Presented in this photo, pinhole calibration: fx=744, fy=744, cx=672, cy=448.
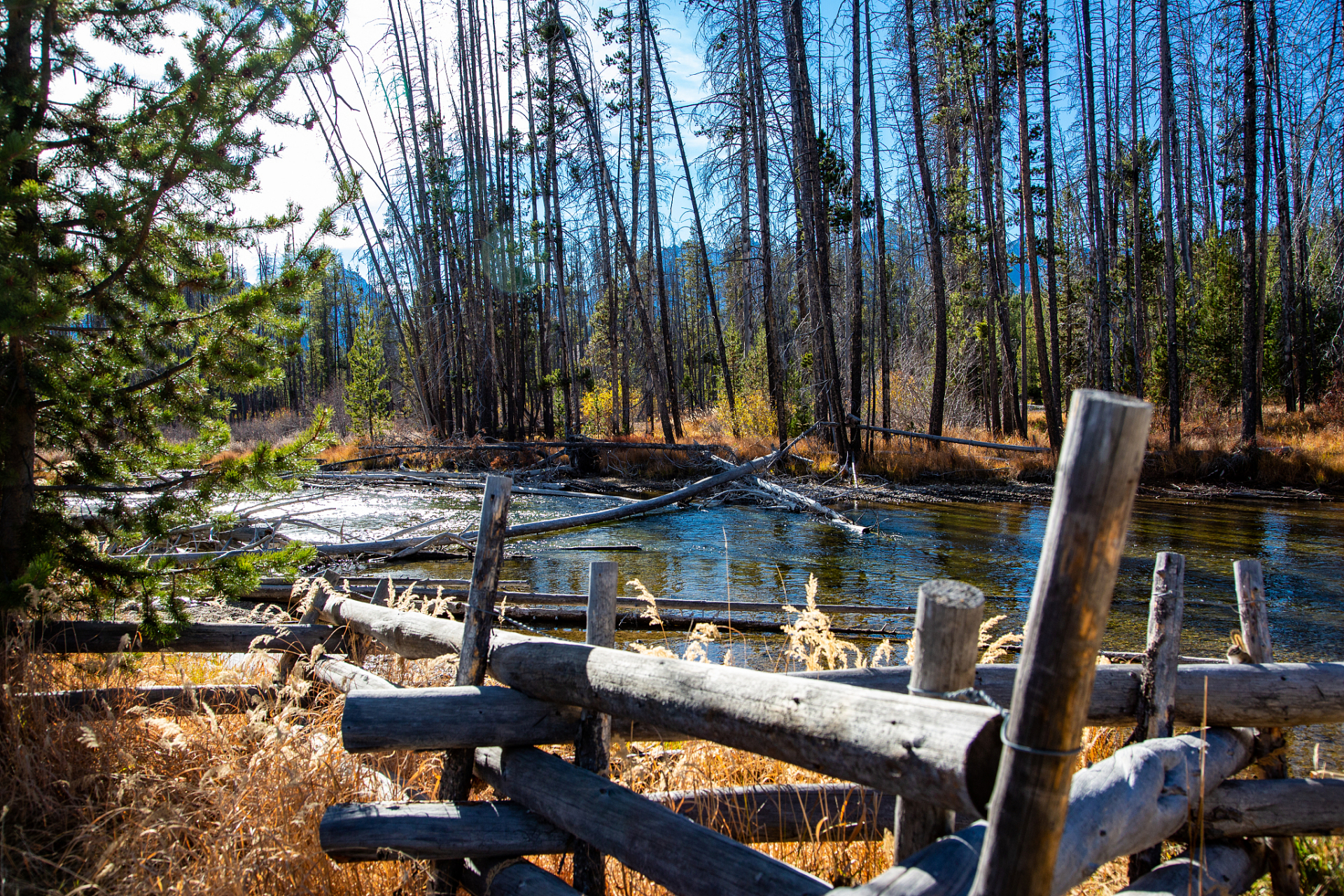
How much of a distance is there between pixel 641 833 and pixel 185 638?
313cm

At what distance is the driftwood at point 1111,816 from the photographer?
1446mm

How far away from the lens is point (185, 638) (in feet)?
13.1

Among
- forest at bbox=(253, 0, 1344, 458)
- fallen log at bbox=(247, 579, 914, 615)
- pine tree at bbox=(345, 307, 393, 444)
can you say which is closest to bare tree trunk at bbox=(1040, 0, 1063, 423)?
forest at bbox=(253, 0, 1344, 458)

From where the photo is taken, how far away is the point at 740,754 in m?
3.47

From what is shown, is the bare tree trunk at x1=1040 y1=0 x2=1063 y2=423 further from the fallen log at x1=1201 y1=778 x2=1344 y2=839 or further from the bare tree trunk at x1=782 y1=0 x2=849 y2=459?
the fallen log at x1=1201 y1=778 x2=1344 y2=839

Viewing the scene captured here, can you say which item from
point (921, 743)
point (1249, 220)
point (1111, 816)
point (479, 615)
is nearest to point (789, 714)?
point (921, 743)

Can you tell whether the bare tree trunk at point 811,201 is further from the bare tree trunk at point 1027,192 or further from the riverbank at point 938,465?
the bare tree trunk at point 1027,192

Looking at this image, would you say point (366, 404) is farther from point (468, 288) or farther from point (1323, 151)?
point (1323, 151)

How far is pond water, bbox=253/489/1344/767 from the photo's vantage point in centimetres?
658

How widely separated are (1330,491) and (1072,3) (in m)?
14.1

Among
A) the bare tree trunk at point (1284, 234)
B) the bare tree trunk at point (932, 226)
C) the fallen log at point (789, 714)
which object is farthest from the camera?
the bare tree trunk at point (1284, 234)

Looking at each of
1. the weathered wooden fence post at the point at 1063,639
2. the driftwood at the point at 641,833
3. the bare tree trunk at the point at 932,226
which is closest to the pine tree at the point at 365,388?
the bare tree trunk at the point at 932,226

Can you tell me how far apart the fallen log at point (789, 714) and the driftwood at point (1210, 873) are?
120 centimetres

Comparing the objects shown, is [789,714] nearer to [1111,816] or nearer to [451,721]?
[1111,816]
